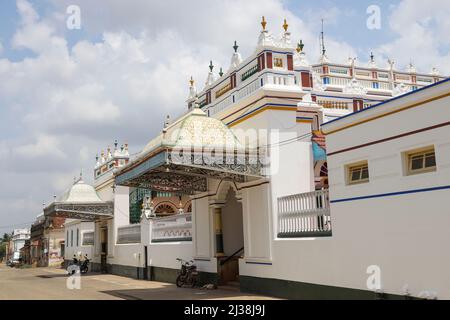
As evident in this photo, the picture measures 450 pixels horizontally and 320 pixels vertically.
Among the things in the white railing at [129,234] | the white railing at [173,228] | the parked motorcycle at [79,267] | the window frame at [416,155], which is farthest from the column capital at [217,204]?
the parked motorcycle at [79,267]

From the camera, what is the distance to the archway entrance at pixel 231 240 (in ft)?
53.9

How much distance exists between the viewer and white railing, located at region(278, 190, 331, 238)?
11.7 m

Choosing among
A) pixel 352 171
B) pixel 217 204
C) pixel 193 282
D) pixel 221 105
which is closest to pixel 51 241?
pixel 193 282

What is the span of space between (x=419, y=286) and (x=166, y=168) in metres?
6.82

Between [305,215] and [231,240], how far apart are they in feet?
16.2

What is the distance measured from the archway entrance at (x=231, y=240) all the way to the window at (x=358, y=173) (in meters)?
6.12

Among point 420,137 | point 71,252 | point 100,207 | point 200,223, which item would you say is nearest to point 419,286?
point 420,137

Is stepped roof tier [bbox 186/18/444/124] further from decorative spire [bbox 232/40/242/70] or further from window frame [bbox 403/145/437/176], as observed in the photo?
window frame [bbox 403/145/437/176]

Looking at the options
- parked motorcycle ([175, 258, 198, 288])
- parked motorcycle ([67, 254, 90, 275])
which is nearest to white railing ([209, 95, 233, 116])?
parked motorcycle ([175, 258, 198, 288])

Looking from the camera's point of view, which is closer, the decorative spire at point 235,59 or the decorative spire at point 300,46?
the decorative spire at point 235,59

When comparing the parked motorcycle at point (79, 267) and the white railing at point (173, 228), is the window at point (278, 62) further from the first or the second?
the parked motorcycle at point (79, 267)

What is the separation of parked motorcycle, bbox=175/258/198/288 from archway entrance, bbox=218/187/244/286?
1077 mm

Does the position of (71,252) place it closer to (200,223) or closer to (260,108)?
(200,223)
